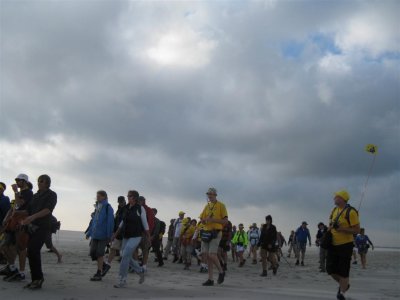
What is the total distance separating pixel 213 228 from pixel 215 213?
32 cm

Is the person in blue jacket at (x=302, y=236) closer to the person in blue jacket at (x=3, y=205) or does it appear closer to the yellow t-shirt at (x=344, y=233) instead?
the yellow t-shirt at (x=344, y=233)

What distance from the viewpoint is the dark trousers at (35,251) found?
7242 millimetres

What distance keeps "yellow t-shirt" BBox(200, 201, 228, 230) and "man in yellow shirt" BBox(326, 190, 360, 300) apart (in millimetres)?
2554

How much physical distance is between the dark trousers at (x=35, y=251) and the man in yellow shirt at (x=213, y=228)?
3.46 meters

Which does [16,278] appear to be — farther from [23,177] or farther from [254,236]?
[254,236]

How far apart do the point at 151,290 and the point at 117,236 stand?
1.69 m

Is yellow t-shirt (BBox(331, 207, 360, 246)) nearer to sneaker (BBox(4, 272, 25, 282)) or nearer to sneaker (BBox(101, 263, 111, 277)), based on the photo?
sneaker (BBox(101, 263, 111, 277))

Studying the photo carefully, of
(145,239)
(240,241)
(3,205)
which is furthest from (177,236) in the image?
(3,205)

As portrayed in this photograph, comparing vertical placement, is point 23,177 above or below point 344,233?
above

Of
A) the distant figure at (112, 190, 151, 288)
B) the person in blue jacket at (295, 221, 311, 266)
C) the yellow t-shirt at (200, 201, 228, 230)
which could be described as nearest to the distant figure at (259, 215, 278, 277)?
the yellow t-shirt at (200, 201, 228, 230)

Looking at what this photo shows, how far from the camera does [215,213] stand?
9.70m

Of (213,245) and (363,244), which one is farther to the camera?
(363,244)

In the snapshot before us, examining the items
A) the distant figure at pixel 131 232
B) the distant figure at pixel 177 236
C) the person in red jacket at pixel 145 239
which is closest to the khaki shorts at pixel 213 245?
the person in red jacket at pixel 145 239

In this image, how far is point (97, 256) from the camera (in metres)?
8.89
